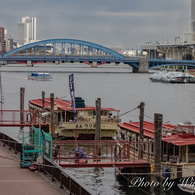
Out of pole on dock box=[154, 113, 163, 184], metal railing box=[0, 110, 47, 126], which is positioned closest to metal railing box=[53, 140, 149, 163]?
pole on dock box=[154, 113, 163, 184]

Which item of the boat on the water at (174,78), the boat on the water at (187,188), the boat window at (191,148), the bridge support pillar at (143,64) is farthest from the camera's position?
the bridge support pillar at (143,64)

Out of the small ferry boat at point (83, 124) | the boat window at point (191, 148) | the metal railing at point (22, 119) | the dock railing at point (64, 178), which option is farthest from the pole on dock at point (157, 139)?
the metal railing at point (22, 119)

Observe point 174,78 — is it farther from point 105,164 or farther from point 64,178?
point 64,178

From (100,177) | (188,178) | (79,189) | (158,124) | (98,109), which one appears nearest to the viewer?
(79,189)

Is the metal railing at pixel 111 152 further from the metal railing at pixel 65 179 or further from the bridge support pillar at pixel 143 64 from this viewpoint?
the bridge support pillar at pixel 143 64

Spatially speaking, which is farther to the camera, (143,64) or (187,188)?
(143,64)

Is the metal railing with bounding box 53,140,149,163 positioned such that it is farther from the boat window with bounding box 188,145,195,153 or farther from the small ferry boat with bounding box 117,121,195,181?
the boat window with bounding box 188,145,195,153

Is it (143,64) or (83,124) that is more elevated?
(143,64)

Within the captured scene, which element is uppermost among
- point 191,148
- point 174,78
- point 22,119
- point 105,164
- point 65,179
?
point 191,148

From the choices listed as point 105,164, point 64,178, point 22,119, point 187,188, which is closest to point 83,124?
point 22,119

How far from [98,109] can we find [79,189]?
1512 centimetres

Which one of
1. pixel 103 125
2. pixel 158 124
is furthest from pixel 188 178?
pixel 103 125

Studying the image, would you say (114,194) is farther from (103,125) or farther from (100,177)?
(103,125)

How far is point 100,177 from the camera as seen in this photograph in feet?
94.3
